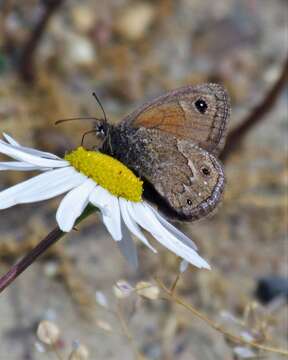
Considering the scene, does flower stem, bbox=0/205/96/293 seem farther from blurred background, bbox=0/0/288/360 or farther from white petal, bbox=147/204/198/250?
blurred background, bbox=0/0/288/360

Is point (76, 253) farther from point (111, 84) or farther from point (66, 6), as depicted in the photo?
point (66, 6)

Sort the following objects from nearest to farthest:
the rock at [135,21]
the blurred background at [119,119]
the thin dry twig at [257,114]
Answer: the blurred background at [119,119]
the thin dry twig at [257,114]
the rock at [135,21]

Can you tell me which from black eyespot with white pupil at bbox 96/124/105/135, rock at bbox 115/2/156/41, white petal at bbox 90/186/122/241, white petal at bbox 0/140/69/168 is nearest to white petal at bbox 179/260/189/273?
white petal at bbox 90/186/122/241

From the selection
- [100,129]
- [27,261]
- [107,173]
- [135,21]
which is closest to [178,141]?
[100,129]

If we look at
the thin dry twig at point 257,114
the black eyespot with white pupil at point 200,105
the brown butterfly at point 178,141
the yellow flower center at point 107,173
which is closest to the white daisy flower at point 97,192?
the yellow flower center at point 107,173

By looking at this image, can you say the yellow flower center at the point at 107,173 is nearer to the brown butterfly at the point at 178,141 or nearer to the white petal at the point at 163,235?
the white petal at the point at 163,235

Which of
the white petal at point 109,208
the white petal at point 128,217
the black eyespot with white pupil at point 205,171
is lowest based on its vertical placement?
the black eyespot with white pupil at point 205,171
